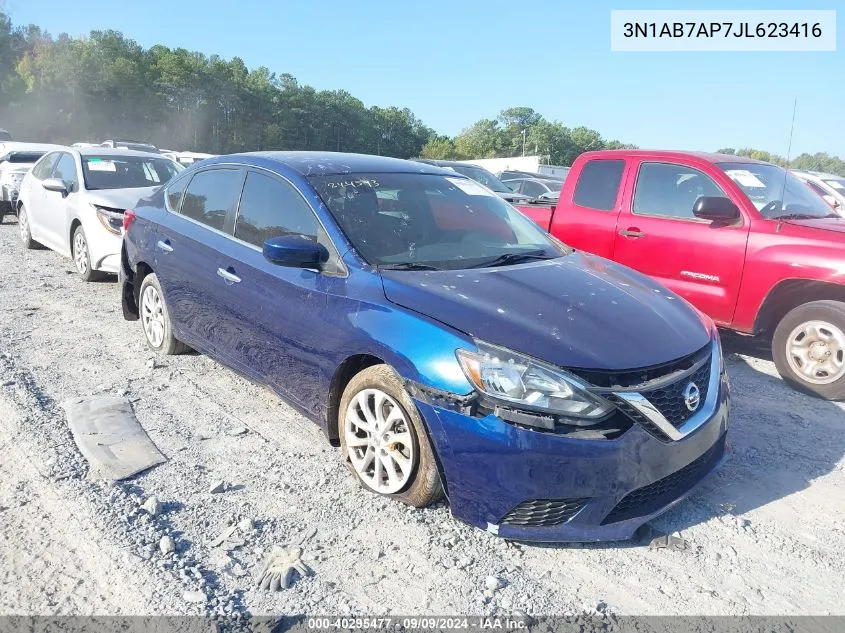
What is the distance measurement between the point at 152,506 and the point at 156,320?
249 cm

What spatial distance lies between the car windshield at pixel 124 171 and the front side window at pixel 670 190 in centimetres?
608

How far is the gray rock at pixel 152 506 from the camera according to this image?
10.1ft

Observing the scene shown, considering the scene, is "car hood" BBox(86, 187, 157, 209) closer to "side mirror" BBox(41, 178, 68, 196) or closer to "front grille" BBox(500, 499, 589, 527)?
"side mirror" BBox(41, 178, 68, 196)

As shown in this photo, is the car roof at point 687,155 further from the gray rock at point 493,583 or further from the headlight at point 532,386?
the gray rock at point 493,583

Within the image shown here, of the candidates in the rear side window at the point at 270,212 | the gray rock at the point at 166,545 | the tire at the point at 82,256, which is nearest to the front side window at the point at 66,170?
the tire at the point at 82,256

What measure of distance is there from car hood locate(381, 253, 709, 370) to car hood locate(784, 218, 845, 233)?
2.23 meters

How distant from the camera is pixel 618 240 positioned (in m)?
6.10

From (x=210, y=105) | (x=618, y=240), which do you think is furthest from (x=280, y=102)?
(x=618, y=240)

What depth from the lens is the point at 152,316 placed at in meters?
5.32

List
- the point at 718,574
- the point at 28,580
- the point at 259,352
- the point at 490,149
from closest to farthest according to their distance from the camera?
the point at 28,580, the point at 718,574, the point at 259,352, the point at 490,149

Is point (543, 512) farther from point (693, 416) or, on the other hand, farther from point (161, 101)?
point (161, 101)

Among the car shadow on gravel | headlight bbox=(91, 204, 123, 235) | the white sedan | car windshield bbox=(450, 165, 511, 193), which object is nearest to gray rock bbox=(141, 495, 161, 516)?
the car shadow on gravel

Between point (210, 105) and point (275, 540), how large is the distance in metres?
81.1

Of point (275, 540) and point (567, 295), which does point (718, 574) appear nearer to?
point (567, 295)
